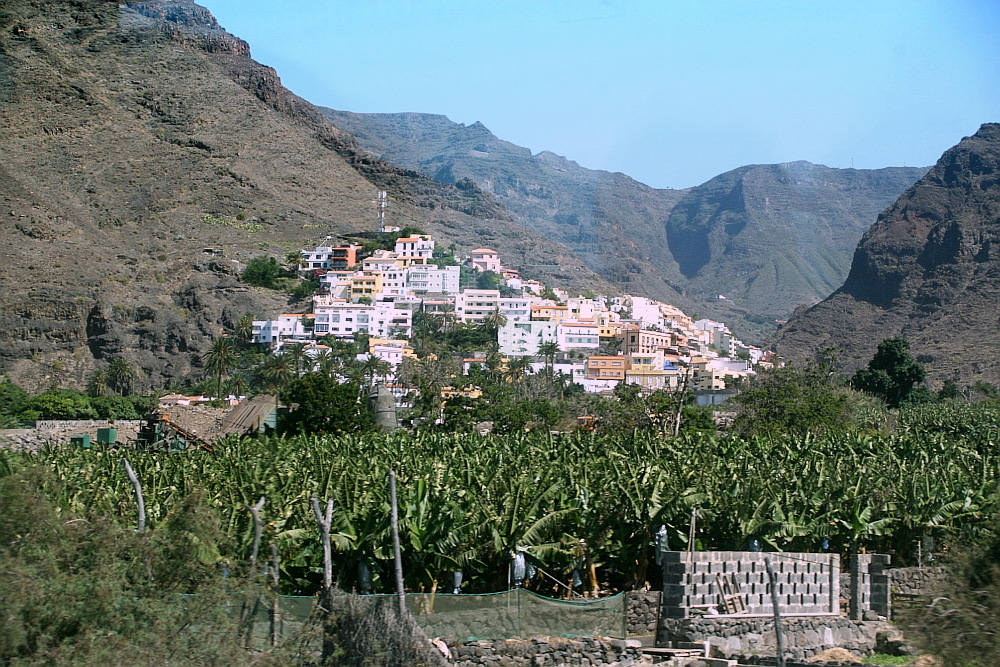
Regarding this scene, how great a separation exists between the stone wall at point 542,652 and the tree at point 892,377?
227 feet

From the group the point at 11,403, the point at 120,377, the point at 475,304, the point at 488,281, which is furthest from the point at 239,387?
the point at 488,281

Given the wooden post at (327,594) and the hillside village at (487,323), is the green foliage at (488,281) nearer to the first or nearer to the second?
the hillside village at (487,323)

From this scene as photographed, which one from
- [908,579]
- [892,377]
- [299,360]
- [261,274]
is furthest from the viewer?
[261,274]

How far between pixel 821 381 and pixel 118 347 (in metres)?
76.0

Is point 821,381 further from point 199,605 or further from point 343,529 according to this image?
point 199,605

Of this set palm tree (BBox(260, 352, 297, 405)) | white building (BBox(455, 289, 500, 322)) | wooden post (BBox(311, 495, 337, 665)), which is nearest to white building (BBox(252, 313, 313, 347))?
white building (BBox(455, 289, 500, 322))

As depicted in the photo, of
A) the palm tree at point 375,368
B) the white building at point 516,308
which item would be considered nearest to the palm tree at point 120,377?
the palm tree at point 375,368

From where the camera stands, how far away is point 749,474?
83.9 feet

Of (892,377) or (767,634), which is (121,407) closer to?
(892,377)

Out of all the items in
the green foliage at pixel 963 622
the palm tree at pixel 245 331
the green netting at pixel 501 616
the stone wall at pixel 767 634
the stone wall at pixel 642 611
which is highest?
the palm tree at pixel 245 331

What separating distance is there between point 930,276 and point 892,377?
187ft

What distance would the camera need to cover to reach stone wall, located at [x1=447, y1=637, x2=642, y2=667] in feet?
50.6

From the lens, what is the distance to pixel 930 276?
134 m

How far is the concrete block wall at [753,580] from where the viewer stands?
17062mm
